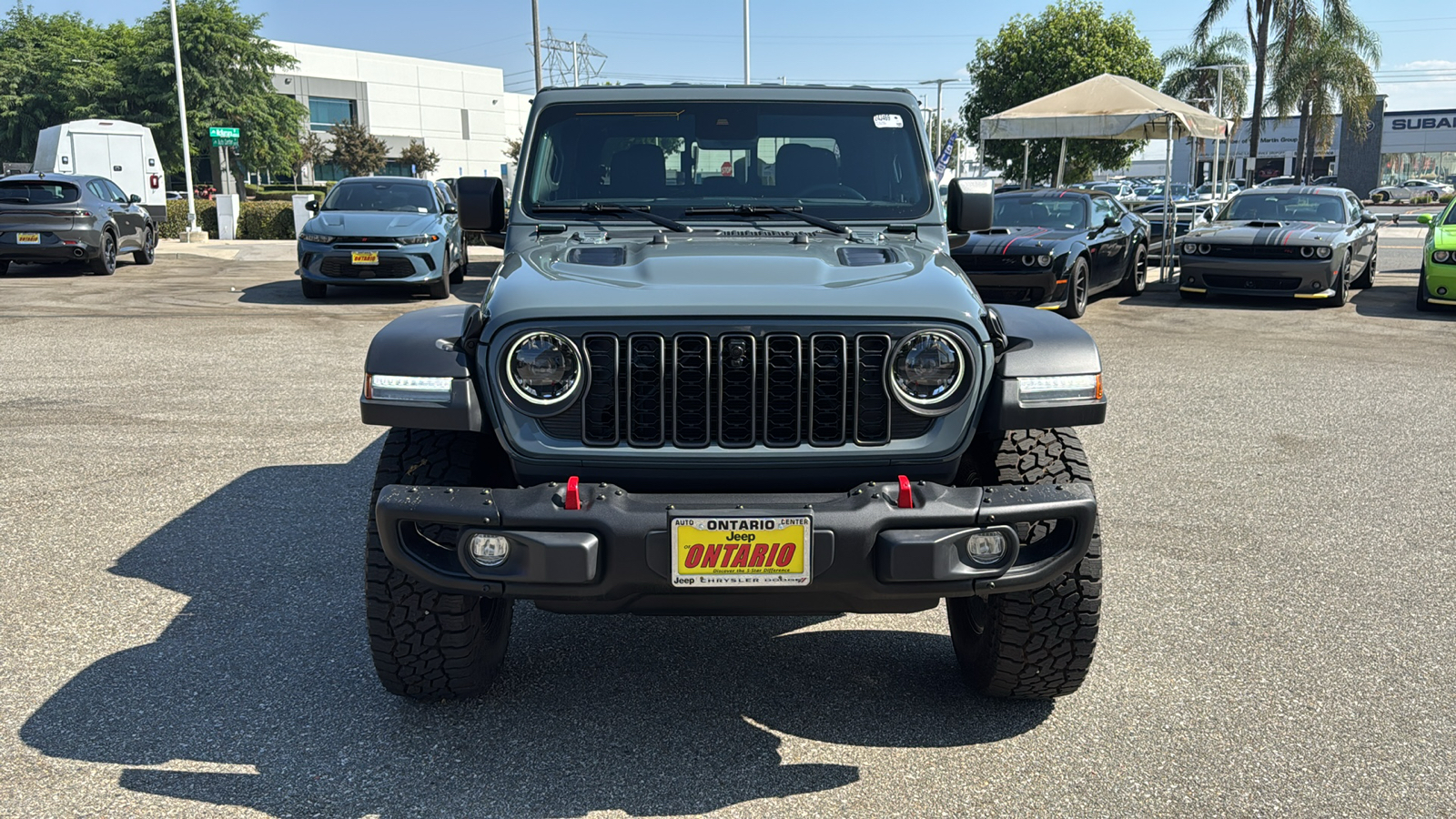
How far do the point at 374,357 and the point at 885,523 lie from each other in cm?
145

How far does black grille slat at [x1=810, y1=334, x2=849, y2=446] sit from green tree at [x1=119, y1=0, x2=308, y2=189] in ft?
153

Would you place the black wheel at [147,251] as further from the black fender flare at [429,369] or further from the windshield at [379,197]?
the black fender flare at [429,369]

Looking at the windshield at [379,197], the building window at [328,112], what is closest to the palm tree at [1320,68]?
the windshield at [379,197]

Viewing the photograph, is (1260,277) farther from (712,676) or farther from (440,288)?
(712,676)

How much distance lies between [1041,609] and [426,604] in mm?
1717

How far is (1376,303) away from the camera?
15344 mm

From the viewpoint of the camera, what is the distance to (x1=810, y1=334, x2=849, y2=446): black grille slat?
304 centimetres

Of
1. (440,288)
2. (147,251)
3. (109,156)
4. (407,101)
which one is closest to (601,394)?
(440,288)

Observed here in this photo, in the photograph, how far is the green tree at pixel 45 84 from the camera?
1912 inches

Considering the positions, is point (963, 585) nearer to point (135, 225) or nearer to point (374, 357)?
point (374, 357)

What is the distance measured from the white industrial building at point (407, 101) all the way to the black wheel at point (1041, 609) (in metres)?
66.8

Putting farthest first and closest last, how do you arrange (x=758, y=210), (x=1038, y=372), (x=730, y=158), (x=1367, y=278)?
(x=1367, y=278)
(x=730, y=158)
(x=758, y=210)
(x=1038, y=372)

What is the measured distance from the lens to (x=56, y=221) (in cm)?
1675

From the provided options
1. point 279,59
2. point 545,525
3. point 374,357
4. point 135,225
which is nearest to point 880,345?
point 545,525
